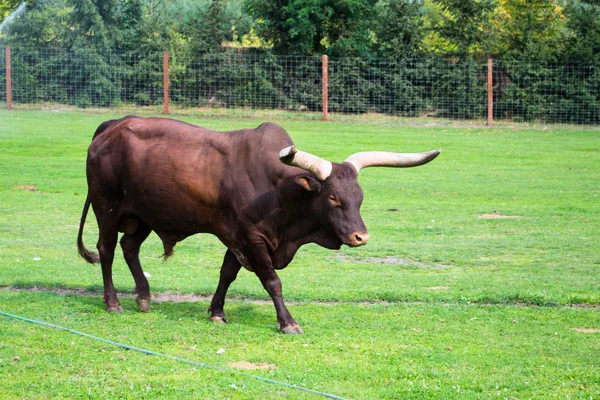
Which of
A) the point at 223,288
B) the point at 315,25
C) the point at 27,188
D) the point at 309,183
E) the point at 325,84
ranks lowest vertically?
the point at 223,288

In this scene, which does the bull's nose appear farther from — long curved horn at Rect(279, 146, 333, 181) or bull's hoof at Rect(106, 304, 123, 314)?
bull's hoof at Rect(106, 304, 123, 314)

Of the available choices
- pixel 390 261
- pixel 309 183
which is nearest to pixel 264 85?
pixel 390 261

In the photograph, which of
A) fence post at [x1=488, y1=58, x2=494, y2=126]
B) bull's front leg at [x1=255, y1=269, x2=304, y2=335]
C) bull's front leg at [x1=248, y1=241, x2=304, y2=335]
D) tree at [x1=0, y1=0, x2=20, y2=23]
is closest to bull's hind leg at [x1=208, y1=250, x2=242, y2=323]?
bull's front leg at [x1=248, y1=241, x2=304, y2=335]

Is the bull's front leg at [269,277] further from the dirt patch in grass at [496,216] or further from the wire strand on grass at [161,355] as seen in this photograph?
the dirt patch in grass at [496,216]

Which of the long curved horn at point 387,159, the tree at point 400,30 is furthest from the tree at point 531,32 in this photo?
the long curved horn at point 387,159

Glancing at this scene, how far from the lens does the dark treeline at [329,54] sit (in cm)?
3566

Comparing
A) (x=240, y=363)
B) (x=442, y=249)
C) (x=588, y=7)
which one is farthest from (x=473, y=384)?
(x=588, y=7)

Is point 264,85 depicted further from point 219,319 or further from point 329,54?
point 219,319

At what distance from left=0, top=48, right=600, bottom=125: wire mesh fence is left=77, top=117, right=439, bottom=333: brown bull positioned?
1030 inches

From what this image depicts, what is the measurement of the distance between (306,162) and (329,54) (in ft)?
105

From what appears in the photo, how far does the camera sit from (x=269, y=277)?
939cm

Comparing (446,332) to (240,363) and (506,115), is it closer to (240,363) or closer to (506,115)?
(240,363)

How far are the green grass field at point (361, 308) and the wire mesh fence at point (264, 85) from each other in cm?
1522

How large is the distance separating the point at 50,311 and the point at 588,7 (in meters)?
33.5
